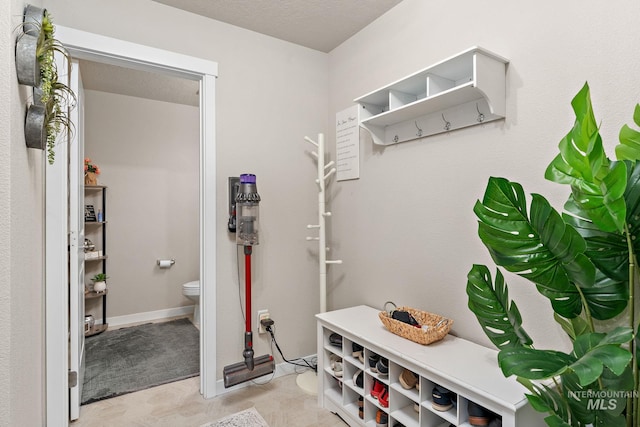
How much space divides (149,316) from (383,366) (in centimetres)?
→ 320

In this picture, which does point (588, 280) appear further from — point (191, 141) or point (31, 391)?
point (191, 141)

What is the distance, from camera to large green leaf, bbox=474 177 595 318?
922mm

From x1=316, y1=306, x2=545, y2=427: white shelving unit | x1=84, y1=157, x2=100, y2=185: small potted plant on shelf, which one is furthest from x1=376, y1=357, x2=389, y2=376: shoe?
x1=84, y1=157, x2=100, y2=185: small potted plant on shelf

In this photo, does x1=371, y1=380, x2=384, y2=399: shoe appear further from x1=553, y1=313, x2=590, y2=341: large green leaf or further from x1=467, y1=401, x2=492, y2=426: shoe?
x1=553, y1=313, x2=590, y2=341: large green leaf

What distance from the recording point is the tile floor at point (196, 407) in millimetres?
1983

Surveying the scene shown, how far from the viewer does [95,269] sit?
3623mm

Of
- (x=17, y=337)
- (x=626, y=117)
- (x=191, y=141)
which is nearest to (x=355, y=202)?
(x=626, y=117)

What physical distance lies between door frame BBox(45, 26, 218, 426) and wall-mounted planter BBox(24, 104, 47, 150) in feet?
2.26

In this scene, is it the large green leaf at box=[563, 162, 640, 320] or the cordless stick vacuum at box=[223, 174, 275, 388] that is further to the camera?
the cordless stick vacuum at box=[223, 174, 275, 388]

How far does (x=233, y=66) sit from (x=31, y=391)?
81.9 inches

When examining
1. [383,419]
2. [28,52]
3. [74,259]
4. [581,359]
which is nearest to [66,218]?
[74,259]

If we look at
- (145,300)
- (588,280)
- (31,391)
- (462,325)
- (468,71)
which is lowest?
(145,300)

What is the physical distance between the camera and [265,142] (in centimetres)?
250

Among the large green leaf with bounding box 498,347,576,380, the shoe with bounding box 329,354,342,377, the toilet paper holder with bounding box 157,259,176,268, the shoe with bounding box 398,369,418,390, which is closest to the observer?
the large green leaf with bounding box 498,347,576,380
